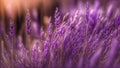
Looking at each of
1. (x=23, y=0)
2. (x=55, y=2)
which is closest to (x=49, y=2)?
(x=55, y=2)

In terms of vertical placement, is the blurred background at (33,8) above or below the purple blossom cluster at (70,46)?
above

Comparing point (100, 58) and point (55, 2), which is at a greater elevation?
point (55, 2)

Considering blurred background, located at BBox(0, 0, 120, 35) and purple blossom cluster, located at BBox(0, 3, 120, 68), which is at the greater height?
blurred background, located at BBox(0, 0, 120, 35)

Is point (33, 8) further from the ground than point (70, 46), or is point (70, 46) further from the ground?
point (33, 8)

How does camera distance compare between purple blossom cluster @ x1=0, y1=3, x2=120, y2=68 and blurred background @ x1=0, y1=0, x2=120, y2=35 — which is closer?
purple blossom cluster @ x1=0, y1=3, x2=120, y2=68

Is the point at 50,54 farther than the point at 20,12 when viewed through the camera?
No

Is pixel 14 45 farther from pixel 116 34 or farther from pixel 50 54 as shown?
pixel 116 34

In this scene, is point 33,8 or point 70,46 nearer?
point 70,46

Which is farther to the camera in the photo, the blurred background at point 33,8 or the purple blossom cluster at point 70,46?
the blurred background at point 33,8
